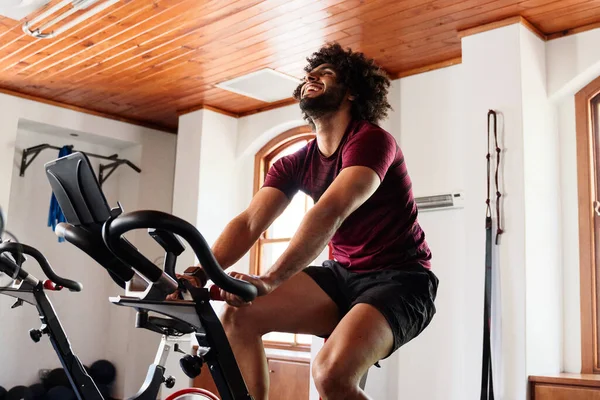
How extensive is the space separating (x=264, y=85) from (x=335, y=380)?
153 inches

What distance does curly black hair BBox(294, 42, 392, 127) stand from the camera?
2232 millimetres

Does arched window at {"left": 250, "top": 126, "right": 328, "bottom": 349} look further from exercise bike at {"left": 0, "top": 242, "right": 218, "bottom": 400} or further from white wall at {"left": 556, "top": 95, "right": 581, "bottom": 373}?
exercise bike at {"left": 0, "top": 242, "right": 218, "bottom": 400}

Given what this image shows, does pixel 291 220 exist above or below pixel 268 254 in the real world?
above

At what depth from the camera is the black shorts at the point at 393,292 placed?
1801mm

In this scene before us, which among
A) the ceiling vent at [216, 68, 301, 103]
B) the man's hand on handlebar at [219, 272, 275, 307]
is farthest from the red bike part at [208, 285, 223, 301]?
the ceiling vent at [216, 68, 301, 103]

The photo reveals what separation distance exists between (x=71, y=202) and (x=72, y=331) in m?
5.12

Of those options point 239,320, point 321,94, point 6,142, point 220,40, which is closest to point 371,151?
point 321,94

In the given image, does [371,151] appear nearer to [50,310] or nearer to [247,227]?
[247,227]

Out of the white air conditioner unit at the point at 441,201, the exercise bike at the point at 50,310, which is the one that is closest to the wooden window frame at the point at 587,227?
the white air conditioner unit at the point at 441,201

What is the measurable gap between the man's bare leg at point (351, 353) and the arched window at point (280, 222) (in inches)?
140

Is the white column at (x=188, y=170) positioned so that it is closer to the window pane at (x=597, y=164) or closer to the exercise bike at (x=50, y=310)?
the exercise bike at (x=50, y=310)

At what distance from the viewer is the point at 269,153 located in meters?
5.89

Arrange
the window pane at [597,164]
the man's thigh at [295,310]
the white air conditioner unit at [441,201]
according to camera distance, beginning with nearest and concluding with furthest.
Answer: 1. the man's thigh at [295,310]
2. the window pane at [597,164]
3. the white air conditioner unit at [441,201]

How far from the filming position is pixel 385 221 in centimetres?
201
